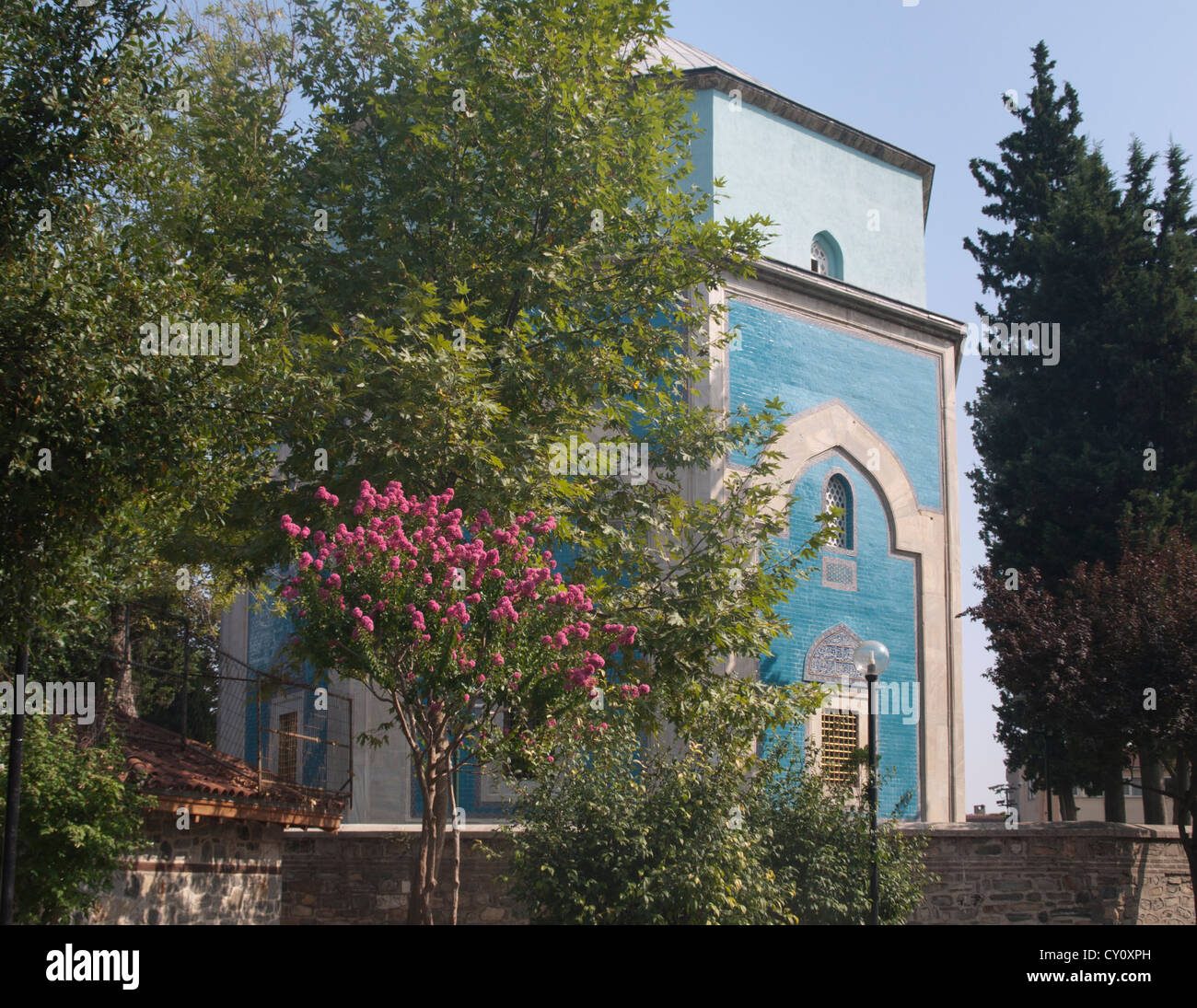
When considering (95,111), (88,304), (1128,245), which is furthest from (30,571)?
(1128,245)

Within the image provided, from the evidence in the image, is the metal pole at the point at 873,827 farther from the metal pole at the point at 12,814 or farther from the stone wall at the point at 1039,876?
the metal pole at the point at 12,814

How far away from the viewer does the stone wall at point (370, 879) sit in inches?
536

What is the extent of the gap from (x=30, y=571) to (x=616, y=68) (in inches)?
332

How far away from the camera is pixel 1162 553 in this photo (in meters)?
17.4

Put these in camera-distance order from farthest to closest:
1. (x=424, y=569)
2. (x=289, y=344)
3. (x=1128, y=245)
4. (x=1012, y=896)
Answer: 1. (x=1128, y=245)
2. (x=1012, y=896)
3. (x=289, y=344)
4. (x=424, y=569)

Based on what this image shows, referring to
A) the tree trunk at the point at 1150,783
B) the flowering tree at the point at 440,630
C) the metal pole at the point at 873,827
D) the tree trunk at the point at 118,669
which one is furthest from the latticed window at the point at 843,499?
the tree trunk at the point at 118,669

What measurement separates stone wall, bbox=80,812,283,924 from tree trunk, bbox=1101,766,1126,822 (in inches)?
526

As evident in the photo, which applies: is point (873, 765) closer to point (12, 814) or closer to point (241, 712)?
point (12, 814)

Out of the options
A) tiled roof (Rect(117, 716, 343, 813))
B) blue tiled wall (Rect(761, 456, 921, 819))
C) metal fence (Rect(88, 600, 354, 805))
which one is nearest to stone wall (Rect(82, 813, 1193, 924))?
tiled roof (Rect(117, 716, 343, 813))

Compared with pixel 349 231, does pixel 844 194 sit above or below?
above

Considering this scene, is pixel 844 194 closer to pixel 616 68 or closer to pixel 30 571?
pixel 616 68

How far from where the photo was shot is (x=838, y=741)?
18.8 meters

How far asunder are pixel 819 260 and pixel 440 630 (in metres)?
14.1

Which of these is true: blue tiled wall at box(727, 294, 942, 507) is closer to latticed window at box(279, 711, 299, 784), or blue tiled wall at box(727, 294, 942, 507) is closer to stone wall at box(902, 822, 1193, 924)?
stone wall at box(902, 822, 1193, 924)
